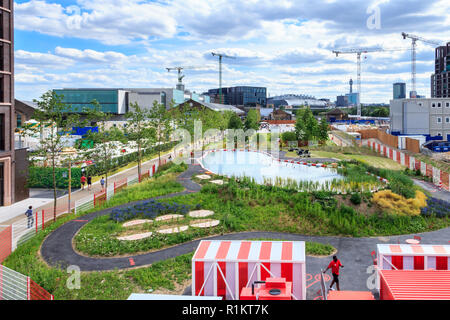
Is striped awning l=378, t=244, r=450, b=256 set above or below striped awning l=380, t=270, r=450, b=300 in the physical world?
below

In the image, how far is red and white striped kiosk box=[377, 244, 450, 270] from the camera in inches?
497

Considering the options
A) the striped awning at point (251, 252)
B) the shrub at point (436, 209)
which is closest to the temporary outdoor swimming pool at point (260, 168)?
the shrub at point (436, 209)

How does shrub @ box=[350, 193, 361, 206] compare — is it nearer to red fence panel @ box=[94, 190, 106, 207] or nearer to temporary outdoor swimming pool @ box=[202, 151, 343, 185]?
temporary outdoor swimming pool @ box=[202, 151, 343, 185]

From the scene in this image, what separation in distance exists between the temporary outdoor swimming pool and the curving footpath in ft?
24.7

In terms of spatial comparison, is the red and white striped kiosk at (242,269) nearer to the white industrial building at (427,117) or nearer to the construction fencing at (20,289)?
the construction fencing at (20,289)

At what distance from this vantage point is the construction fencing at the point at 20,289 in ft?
40.4

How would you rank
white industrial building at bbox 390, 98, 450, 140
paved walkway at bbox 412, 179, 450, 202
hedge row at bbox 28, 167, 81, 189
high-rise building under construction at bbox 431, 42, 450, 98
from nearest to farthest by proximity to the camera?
paved walkway at bbox 412, 179, 450, 202, hedge row at bbox 28, 167, 81, 189, white industrial building at bbox 390, 98, 450, 140, high-rise building under construction at bbox 431, 42, 450, 98

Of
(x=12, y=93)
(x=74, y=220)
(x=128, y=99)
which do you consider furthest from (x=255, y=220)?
(x=128, y=99)

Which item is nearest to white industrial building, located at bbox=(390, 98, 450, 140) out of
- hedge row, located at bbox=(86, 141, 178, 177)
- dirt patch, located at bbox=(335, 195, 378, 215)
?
hedge row, located at bbox=(86, 141, 178, 177)

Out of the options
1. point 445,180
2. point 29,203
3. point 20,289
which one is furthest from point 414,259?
point 29,203

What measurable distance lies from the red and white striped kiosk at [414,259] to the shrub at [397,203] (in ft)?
26.2

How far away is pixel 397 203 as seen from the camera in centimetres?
2127
